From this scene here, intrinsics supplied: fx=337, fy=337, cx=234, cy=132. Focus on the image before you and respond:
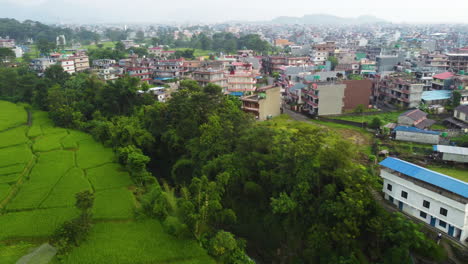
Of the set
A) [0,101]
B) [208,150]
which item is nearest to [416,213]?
[208,150]

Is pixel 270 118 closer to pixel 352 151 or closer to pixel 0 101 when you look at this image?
pixel 352 151

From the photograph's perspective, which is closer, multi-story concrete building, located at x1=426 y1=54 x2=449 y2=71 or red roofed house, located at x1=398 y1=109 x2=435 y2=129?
red roofed house, located at x1=398 y1=109 x2=435 y2=129

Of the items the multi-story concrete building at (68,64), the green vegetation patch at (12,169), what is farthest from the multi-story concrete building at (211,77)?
the multi-story concrete building at (68,64)

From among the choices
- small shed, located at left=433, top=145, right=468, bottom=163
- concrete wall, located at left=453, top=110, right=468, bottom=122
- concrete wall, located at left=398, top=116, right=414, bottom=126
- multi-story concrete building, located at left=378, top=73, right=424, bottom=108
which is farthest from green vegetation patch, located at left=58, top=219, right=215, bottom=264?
multi-story concrete building, located at left=378, top=73, right=424, bottom=108

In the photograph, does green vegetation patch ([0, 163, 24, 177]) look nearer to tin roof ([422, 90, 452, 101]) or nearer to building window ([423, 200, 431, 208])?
building window ([423, 200, 431, 208])

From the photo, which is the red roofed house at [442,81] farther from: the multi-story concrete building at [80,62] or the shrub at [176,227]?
the multi-story concrete building at [80,62]

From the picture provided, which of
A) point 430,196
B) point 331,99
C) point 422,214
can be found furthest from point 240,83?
point 430,196

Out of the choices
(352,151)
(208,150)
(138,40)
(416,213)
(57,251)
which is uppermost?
(138,40)
